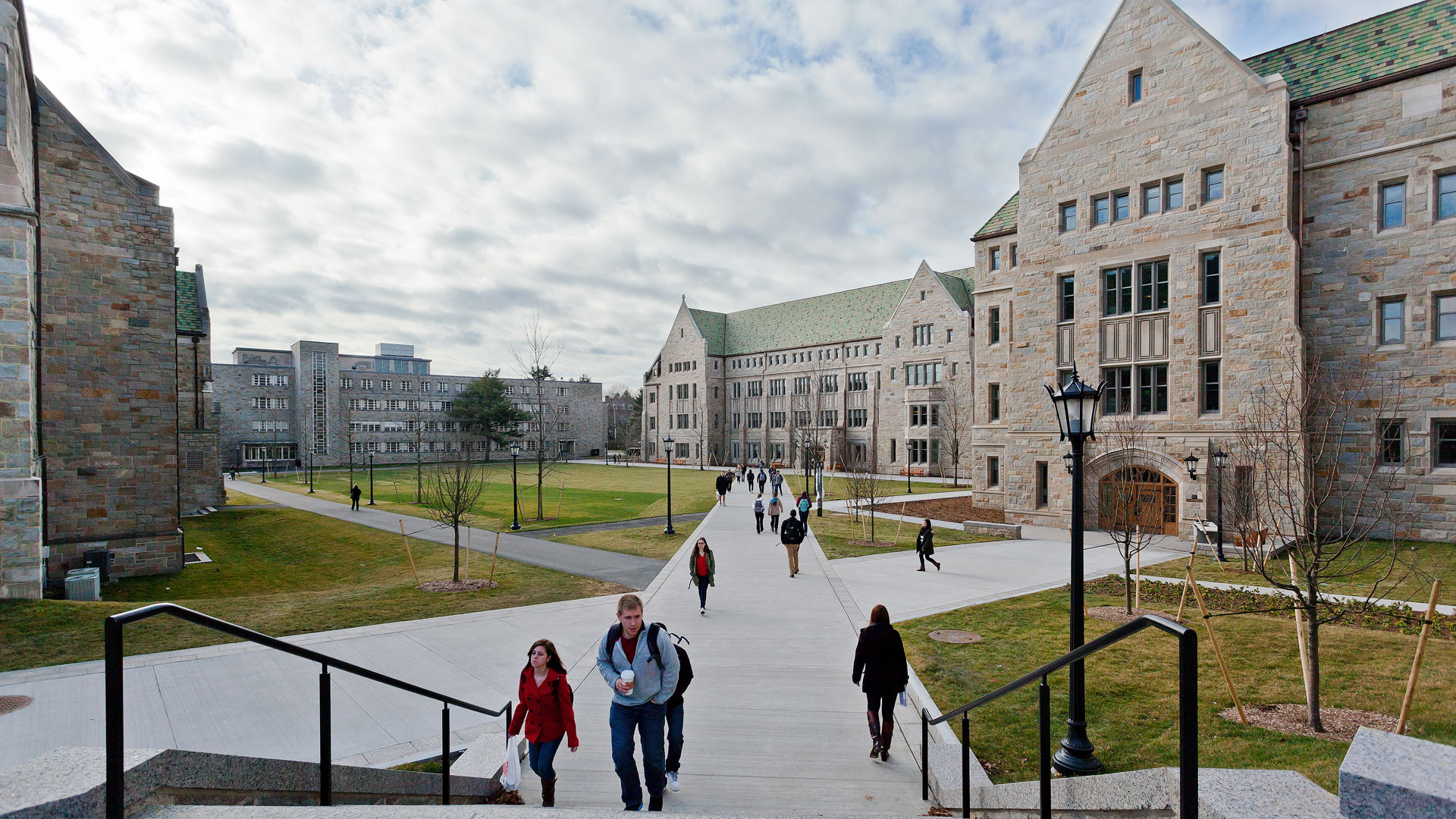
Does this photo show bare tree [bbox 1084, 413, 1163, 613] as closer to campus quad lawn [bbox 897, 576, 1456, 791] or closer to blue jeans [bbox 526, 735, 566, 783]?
campus quad lawn [bbox 897, 576, 1456, 791]

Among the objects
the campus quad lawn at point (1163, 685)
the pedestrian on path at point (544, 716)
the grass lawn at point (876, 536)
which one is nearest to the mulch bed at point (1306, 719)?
the campus quad lawn at point (1163, 685)

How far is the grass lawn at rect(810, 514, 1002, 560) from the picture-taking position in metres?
21.4

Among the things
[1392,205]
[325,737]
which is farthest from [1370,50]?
[325,737]

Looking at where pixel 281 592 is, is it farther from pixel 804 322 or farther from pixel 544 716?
pixel 804 322

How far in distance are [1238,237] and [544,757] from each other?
1025 inches

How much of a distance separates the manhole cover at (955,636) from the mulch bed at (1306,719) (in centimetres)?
378

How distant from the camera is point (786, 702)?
330 inches

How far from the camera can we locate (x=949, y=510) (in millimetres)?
31359

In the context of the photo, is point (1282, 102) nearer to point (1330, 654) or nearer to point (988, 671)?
point (1330, 654)

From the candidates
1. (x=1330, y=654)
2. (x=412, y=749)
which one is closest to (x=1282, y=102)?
(x=1330, y=654)

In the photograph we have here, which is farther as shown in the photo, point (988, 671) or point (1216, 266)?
point (1216, 266)

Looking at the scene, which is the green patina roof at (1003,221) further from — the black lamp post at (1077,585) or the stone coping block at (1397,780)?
the stone coping block at (1397,780)

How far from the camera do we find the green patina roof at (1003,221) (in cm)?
3303

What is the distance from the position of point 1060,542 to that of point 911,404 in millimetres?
31724
